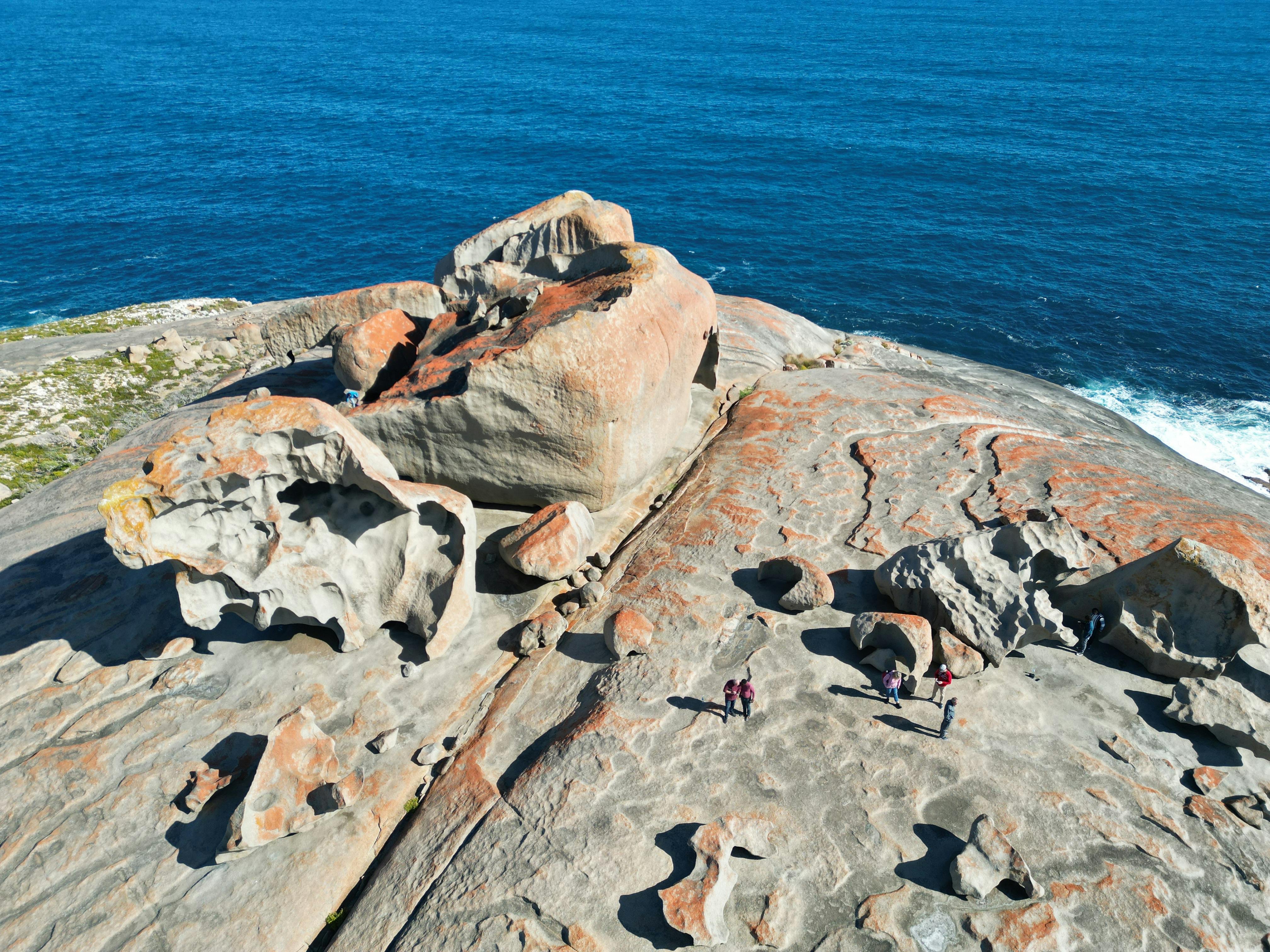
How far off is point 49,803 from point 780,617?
46.6 feet

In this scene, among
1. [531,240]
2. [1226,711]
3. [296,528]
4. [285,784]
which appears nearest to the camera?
[285,784]

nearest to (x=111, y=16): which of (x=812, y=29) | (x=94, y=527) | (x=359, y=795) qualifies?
(x=812, y=29)

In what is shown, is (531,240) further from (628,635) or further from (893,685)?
(893,685)

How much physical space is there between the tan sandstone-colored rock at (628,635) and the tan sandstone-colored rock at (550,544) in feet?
6.80

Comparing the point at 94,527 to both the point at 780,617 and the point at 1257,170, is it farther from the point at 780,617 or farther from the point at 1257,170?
the point at 1257,170

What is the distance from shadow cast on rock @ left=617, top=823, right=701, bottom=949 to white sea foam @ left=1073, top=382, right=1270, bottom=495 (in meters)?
34.4

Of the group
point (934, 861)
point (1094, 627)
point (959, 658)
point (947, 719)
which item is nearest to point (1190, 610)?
point (1094, 627)

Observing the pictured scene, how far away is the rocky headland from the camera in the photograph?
38.8 feet

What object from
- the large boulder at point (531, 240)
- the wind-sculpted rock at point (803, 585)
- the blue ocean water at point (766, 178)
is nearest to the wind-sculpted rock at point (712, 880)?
the wind-sculpted rock at point (803, 585)

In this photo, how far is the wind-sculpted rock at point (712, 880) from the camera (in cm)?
1097

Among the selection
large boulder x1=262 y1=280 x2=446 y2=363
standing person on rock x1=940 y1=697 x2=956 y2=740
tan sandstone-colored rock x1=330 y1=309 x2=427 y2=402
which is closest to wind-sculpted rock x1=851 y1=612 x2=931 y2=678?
standing person on rock x1=940 y1=697 x2=956 y2=740

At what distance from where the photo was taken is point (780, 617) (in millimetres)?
16266

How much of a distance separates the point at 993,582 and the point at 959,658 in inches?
69.7

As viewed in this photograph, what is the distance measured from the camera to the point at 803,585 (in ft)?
53.3
